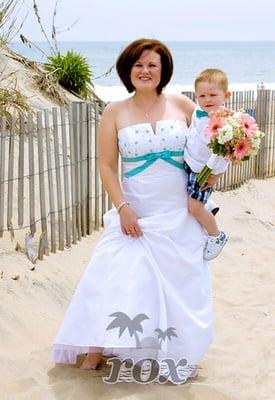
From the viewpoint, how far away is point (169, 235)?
3.77 m

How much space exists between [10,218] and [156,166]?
6.45ft

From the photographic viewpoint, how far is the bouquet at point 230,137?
3498 mm

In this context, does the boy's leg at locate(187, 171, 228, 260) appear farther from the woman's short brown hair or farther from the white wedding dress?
the woman's short brown hair

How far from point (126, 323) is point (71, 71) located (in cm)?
710

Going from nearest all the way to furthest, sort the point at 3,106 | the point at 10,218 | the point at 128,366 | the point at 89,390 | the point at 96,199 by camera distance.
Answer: the point at 89,390 → the point at 128,366 → the point at 10,218 → the point at 96,199 → the point at 3,106

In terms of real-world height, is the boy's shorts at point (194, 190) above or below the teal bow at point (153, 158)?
below

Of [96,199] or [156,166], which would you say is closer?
[156,166]

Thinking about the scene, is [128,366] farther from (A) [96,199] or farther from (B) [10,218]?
(A) [96,199]

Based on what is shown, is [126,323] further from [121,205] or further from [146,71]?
[146,71]

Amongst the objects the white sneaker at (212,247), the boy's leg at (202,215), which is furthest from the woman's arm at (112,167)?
the white sneaker at (212,247)

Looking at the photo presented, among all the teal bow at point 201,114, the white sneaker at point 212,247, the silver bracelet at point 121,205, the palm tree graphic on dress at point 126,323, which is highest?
the teal bow at point 201,114

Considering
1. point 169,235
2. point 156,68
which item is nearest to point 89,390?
point 169,235

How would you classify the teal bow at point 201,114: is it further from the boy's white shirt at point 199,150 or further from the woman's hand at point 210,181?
the woman's hand at point 210,181

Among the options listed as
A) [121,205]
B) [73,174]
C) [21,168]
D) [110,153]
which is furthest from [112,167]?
[73,174]
